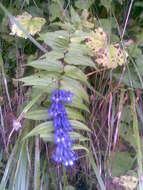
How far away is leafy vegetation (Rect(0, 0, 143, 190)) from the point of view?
1.29 metres

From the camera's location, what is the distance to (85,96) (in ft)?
3.90

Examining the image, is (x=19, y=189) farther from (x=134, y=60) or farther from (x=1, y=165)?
(x=134, y=60)

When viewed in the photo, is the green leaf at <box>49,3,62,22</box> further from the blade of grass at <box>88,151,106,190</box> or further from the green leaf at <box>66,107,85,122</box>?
the blade of grass at <box>88,151,106,190</box>

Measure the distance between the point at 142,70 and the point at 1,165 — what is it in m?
0.66

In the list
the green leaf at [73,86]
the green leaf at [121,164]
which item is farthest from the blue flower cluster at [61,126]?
the green leaf at [121,164]

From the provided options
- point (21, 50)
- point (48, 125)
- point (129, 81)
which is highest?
point (21, 50)

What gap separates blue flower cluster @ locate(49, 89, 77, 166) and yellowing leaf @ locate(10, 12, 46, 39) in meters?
0.35

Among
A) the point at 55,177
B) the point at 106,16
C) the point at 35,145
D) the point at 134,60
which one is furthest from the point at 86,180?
the point at 106,16

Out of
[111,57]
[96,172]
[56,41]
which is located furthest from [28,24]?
[96,172]

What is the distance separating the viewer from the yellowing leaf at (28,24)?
4.42 ft

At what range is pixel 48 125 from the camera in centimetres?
115

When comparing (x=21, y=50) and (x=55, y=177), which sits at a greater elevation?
(x=21, y=50)

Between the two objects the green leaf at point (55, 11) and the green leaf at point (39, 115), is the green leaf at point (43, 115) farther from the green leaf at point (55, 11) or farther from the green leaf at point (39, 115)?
the green leaf at point (55, 11)

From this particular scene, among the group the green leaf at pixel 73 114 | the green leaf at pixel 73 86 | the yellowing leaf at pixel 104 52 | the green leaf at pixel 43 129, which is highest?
the yellowing leaf at pixel 104 52
